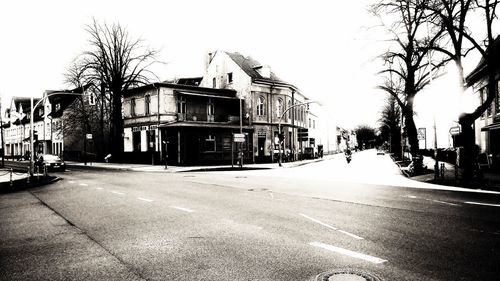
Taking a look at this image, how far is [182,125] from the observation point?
1382 inches

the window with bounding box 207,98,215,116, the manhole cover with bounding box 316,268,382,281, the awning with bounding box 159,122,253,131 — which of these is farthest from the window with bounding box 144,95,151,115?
the manhole cover with bounding box 316,268,382,281

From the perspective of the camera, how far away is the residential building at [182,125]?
37156 millimetres

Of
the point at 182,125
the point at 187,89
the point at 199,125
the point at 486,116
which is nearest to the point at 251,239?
the point at 486,116

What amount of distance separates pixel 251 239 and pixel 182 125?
29249 mm

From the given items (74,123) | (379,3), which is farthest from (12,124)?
(379,3)

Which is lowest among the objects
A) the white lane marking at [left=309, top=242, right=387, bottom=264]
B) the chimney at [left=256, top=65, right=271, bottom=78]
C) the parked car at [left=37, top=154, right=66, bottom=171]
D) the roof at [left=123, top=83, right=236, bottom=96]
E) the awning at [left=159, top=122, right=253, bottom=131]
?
the white lane marking at [left=309, top=242, right=387, bottom=264]

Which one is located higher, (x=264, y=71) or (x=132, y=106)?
(x=264, y=71)

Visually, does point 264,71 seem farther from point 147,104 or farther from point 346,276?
point 346,276

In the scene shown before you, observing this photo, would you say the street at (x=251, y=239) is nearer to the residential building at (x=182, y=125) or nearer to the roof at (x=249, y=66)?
the residential building at (x=182, y=125)

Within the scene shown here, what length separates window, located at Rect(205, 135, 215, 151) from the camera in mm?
38094

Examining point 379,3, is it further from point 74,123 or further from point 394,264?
point 74,123

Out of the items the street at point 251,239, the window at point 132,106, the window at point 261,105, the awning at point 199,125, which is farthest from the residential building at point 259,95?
the street at point 251,239

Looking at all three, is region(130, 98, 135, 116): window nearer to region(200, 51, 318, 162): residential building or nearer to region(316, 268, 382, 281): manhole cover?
region(200, 51, 318, 162): residential building

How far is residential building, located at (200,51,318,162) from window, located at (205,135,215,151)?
205 inches
